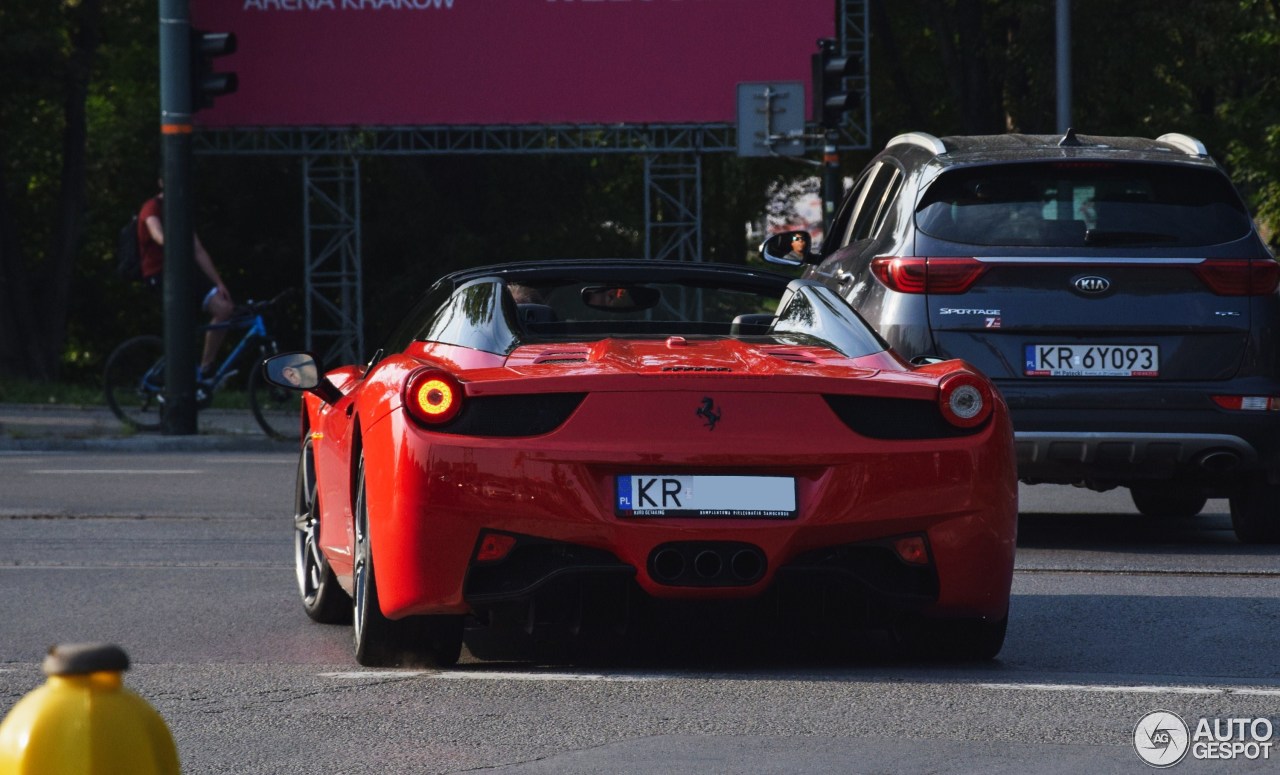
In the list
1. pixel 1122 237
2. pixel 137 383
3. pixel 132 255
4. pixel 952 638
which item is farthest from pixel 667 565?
pixel 132 255

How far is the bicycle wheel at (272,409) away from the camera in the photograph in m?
16.8

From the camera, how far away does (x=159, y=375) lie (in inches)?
677

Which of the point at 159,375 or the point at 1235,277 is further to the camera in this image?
the point at 159,375

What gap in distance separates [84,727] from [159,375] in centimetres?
1504

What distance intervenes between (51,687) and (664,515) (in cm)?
317

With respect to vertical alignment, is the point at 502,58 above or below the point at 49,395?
above

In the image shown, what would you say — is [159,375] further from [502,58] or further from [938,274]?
[502,58]

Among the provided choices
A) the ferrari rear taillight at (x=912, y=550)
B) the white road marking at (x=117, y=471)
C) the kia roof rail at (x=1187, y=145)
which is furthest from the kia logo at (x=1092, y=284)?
the white road marking at (x=117, y=471)

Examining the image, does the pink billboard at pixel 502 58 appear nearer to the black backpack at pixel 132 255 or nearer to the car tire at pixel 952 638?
the black backpack at pixel 132 255

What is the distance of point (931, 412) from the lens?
5867 mm

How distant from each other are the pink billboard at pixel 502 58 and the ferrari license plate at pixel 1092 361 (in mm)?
17425

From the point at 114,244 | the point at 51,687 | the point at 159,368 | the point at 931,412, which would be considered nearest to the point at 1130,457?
the point at 931,412

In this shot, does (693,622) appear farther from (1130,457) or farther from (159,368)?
(159,368)

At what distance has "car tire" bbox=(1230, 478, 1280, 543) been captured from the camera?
9.57m
